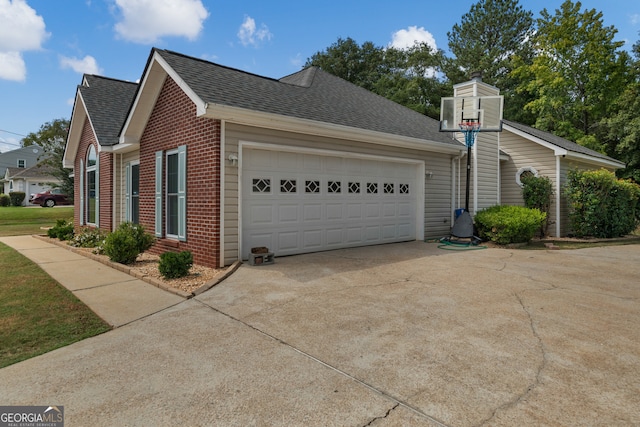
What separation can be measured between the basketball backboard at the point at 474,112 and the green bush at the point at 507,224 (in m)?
2.49

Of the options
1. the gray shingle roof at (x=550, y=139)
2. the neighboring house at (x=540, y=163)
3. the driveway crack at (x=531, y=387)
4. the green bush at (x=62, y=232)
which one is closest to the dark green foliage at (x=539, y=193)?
the neighboring house at (x=540, y=163)

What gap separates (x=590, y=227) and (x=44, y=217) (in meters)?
27.7

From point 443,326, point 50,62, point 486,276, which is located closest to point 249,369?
point 443,326

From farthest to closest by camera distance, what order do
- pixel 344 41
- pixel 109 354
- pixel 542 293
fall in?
pixel 344 41 → pixel 542 293 → pixel 109 354

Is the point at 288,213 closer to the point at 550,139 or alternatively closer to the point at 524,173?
the point at 524,173

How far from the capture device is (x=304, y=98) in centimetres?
913

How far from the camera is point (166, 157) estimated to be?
847 cm

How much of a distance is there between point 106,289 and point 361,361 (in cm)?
451

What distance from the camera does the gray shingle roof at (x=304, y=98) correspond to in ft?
23.6

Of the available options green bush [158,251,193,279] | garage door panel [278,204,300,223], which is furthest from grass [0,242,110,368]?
garage door panel [278,204,300,223]

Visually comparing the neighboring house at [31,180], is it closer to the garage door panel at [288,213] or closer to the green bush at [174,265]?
the garage door panel at [288,213]

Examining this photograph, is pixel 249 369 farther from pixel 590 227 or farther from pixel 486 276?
pixel 590 227

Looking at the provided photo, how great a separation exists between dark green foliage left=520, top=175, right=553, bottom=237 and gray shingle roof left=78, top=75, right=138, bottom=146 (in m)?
13.0

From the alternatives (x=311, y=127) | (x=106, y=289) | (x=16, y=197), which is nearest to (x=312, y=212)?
(x=311, y=127)
